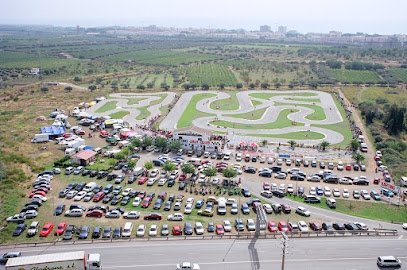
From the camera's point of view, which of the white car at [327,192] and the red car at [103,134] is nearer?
the white car at [327,192]

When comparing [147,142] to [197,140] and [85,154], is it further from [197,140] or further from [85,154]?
[85,154]

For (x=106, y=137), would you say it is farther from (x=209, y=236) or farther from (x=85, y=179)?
(x=209, y=236)

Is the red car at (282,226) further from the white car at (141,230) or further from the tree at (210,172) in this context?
the white car at (141,230)

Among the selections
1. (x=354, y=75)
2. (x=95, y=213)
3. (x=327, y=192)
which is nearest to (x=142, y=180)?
(x=95, y=213)

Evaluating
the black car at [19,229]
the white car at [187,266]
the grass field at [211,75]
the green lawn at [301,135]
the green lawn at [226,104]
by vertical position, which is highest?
the grass field at [211,75]

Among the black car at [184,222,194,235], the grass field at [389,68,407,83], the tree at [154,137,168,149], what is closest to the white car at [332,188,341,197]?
the black car at [184,222,194,235]

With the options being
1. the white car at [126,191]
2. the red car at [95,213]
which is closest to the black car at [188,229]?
the red car at [95,213]

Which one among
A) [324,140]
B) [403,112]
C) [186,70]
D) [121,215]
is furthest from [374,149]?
[186,70]

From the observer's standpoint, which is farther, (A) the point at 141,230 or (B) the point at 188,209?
(B) the point at 188,209
